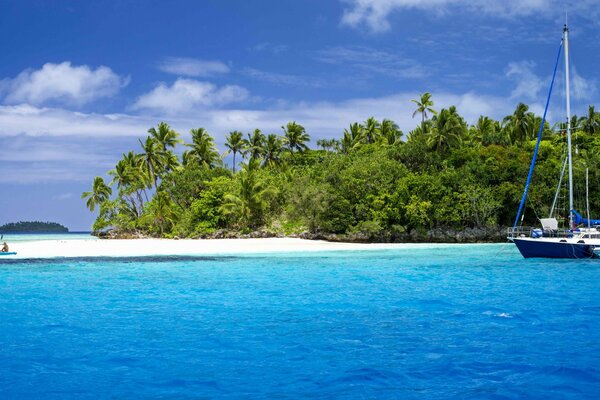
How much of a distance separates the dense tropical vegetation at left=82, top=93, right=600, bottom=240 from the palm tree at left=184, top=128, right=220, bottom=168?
15cm

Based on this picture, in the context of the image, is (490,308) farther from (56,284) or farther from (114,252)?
(114,252)

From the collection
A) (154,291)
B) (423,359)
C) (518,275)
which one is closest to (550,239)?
(518,275)

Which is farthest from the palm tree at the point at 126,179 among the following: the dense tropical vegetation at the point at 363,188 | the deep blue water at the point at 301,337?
the deep blue water at the point at 301,337

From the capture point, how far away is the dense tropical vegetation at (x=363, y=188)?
1870 inches

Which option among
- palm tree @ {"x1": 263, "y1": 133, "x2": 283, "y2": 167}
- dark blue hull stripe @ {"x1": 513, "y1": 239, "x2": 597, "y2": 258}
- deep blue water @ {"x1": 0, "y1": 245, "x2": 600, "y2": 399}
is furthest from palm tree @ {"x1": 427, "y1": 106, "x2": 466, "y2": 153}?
deep blue water @ {"x1": 0, "y1": 245, "x2": 600, "y2": 399}

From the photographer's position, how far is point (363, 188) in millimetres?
48000

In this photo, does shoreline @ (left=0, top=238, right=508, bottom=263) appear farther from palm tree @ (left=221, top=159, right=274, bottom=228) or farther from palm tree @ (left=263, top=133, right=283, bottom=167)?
palm tree @ (left=263, top=133, right=283, bottom=167)

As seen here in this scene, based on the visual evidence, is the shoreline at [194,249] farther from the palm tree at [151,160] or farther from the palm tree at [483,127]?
the palm tree at [483,127]

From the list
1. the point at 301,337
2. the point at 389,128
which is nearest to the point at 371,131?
the point at 389,128

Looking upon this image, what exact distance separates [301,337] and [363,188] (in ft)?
124

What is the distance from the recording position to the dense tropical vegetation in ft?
156

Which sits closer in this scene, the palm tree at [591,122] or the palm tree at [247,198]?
the palm tree at [247,198]

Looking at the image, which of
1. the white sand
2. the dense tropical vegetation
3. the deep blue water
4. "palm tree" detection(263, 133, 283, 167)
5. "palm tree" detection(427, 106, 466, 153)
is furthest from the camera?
"palm tree" detection(263, 133, 283, 167)

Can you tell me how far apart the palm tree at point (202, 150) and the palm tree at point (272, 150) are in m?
6.97
